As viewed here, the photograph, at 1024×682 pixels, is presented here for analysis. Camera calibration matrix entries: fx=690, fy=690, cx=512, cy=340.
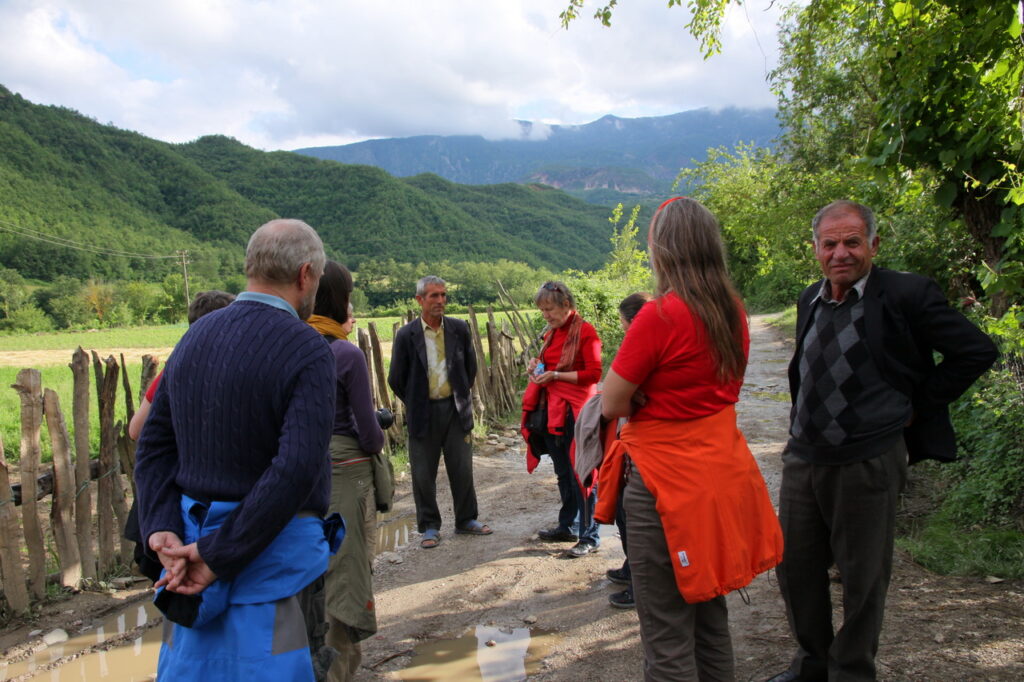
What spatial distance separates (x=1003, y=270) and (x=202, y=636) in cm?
415

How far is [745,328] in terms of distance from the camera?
2.23 m

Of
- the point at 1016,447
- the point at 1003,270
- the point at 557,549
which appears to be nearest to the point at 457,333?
the point at 557,549

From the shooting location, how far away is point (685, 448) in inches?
83.3

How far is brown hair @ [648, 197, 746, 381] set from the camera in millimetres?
2102

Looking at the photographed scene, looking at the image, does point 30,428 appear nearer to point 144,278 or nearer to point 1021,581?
point 1021,581

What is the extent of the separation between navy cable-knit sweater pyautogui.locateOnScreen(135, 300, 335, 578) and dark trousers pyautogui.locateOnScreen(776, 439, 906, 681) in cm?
180

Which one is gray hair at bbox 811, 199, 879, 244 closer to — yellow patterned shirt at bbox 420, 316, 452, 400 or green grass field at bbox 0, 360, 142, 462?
yellow patterned shirt at bbox 420, 316, 452, 400

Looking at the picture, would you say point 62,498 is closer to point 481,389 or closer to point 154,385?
point 154,385

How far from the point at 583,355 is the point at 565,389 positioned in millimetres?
259

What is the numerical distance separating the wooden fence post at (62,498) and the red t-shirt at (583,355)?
3049 millimetres

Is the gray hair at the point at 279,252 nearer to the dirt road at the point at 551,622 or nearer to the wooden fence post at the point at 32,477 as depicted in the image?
the dirt road at the point at 551,622

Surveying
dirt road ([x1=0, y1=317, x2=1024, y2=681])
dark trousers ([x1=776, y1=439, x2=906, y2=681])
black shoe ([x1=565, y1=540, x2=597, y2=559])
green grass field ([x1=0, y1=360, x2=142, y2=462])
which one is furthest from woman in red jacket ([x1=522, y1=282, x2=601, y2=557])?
green grass field ([x1=0, y1=360, x2=142, y2=462])

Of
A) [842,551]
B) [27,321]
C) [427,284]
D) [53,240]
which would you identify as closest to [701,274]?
[842,551]

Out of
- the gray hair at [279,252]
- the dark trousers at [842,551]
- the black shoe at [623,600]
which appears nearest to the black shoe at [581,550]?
the black shoe at [623,600]
